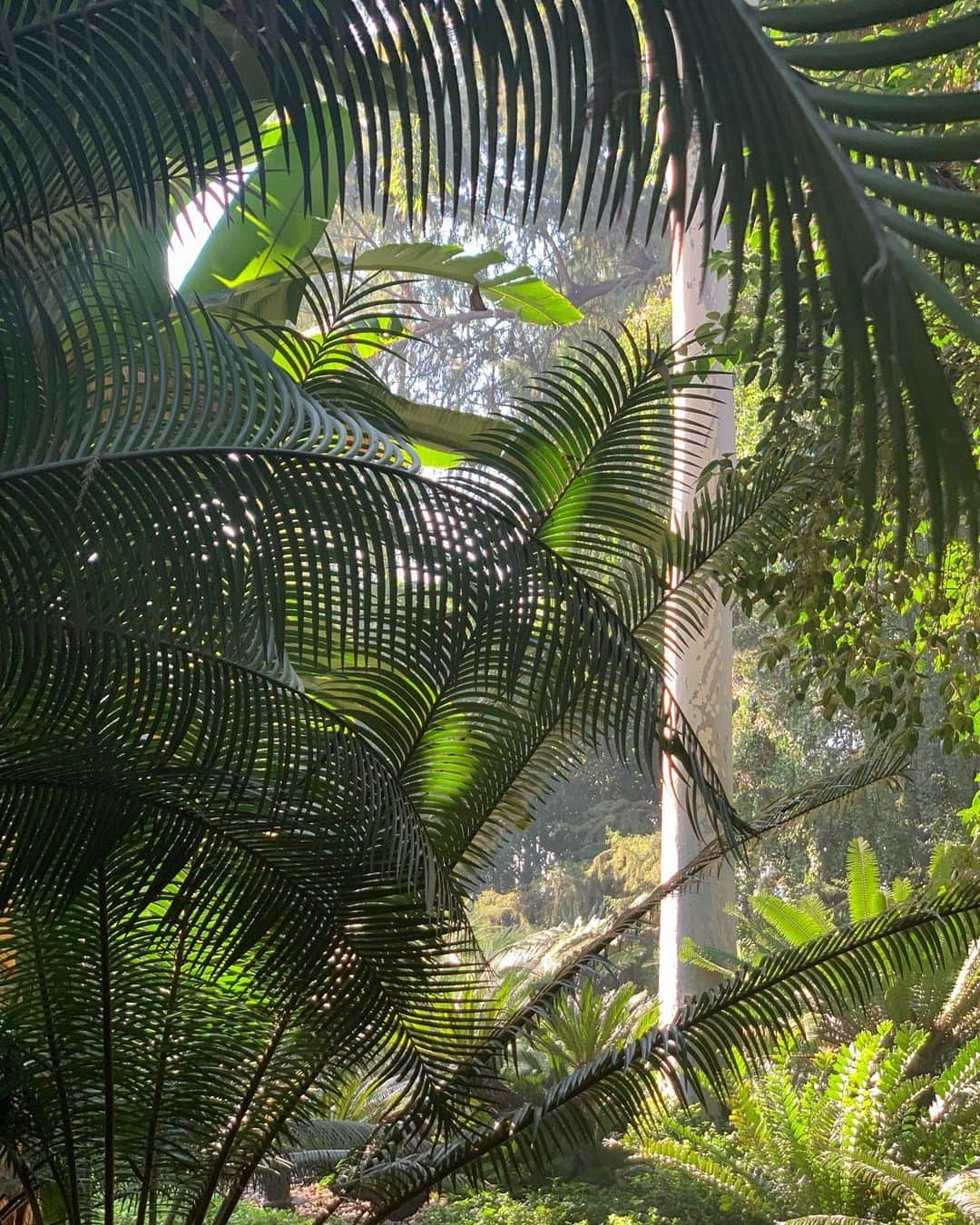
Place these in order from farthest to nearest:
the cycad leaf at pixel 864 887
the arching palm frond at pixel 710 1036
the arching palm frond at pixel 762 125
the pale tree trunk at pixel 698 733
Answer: the pale tree trunk at pixel 698 733 → the cycad leaf at pixel 864 887 → the arching palm frond at pixel 710 1036 → the arching palm frond at pixel 762 125

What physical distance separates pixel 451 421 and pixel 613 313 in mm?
18178

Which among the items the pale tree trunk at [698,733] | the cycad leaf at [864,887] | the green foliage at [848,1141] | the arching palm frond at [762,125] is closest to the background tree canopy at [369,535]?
the arching palm frond at [762,125]

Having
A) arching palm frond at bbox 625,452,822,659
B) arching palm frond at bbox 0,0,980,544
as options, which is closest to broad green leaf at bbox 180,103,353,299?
arching palm frond at bbox 625,452,822,659

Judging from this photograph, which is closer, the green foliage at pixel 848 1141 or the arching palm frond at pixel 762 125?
the arching palm frond at pixel 762 125

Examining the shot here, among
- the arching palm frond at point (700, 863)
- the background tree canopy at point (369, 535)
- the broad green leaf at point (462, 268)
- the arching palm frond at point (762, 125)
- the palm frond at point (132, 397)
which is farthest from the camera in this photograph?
the broad green leaf at point (462, 268)

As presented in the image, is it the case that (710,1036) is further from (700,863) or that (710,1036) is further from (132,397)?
(132,397)

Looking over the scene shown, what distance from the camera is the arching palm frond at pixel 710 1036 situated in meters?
4.33

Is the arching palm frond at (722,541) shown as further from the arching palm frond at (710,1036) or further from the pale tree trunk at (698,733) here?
the pale tree trunk at (698,733)

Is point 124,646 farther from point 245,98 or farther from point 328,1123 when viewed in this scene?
point 328,1123

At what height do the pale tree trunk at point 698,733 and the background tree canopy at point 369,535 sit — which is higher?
the pale tree trunk at point 698,733

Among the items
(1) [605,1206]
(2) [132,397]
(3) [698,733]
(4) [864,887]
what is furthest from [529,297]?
(1) [605,1206]

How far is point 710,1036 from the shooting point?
4.45m

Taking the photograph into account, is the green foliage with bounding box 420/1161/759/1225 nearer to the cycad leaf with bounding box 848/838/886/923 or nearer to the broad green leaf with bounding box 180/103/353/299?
the cycad leaf with bounding box 848/838/886/923

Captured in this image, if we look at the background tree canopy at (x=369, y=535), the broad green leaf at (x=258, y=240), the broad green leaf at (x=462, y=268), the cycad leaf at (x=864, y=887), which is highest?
the broad green leaf at (x=462, y=268)
